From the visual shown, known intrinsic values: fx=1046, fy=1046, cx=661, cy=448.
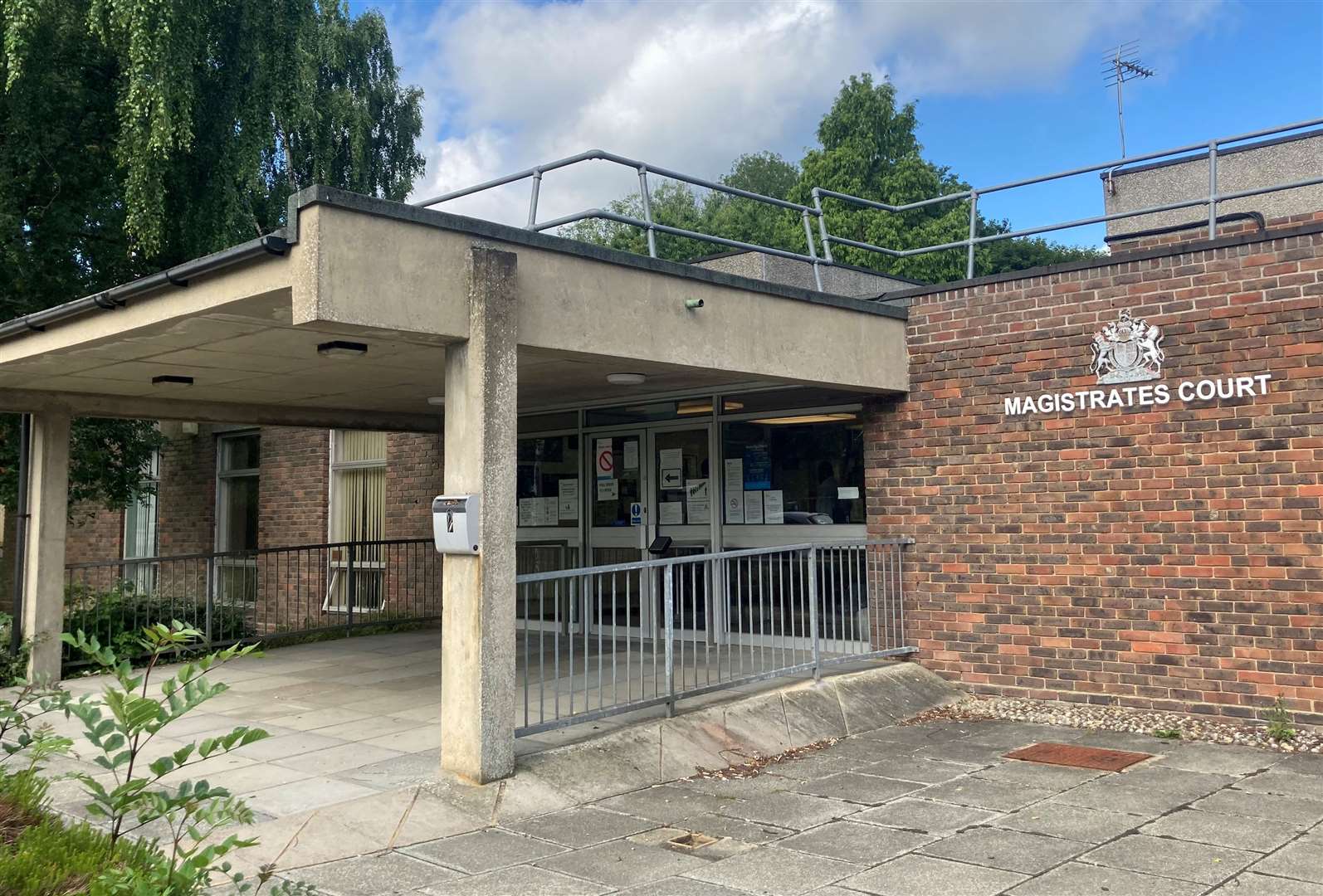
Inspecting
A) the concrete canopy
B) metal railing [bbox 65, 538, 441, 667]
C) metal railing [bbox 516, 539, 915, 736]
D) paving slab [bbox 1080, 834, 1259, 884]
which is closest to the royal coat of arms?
the concrete canopy

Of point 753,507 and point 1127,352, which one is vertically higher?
point 1127,352

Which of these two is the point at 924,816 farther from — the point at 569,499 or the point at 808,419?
the point at 569,499

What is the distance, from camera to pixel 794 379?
7.96m

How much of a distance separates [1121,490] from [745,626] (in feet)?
11.5

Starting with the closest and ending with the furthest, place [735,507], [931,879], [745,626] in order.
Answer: [931,879] < [745,626] < [735,507]

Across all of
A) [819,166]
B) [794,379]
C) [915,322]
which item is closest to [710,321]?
[794,379]

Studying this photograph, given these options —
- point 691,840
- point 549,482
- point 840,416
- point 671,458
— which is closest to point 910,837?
Answer: point 691,840

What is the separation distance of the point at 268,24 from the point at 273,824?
443 inches

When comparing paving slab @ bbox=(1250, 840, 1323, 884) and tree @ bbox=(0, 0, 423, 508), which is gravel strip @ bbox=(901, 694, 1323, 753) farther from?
tree @ bbox=(0, 0, 423, 508)

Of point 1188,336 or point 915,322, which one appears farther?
point 915,322

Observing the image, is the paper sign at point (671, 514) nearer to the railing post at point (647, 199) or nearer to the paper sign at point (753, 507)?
the paper sign at point (753, 507)

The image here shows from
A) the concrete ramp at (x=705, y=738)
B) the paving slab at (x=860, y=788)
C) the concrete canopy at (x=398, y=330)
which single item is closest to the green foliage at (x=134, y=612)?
the concrete canopy at (x=398, y=330)

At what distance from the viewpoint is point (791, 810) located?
18.0ft

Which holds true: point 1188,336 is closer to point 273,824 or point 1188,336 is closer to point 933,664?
point 933,664
